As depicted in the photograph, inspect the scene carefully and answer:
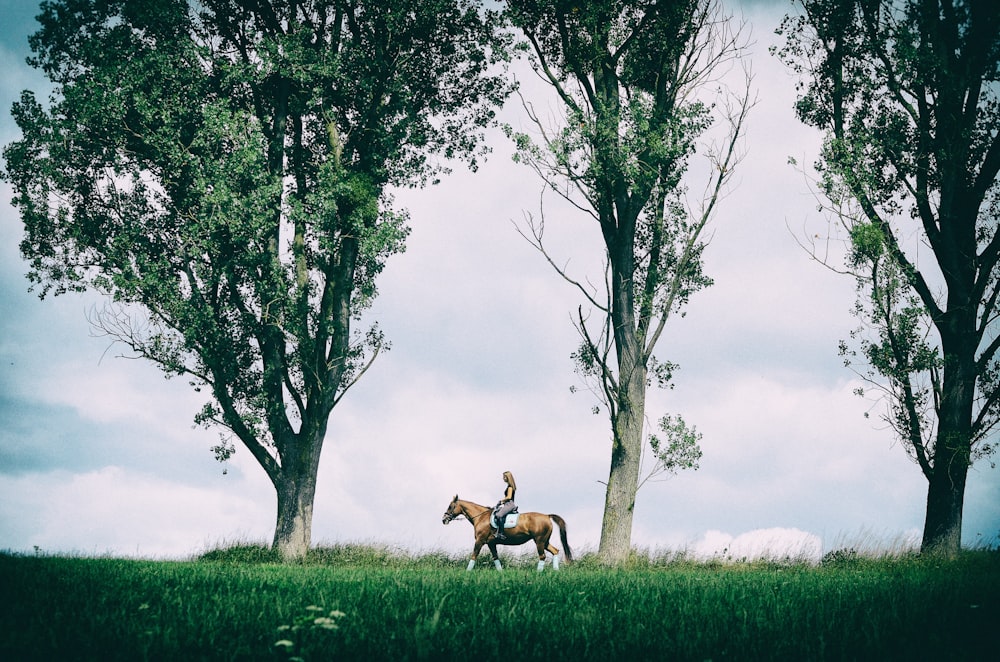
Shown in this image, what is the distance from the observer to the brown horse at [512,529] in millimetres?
19172

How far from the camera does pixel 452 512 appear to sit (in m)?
19.6

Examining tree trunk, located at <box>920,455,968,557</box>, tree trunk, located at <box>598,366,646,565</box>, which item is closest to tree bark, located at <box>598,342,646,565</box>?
tree trunk, located at <box>598,366,646,565</box>

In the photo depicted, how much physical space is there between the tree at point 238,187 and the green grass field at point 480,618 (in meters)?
10.0

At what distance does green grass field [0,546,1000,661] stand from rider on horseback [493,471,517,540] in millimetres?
6925

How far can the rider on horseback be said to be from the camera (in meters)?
18.9

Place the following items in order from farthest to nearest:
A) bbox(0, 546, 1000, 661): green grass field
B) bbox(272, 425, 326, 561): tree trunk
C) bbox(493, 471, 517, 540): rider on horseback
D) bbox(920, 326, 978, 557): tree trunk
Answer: bbox(272, 425, 326, 561): tree trunk → bbox(920, 326, 978, 557): tree trunk → bbox(493, 471, 517, 540): rider on horseback → bbox(0, 546, 1000, 661): green grass field

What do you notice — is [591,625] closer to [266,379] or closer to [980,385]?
[266,379]

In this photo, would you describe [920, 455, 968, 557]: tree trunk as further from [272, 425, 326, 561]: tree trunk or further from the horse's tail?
[272, 425, 326, 561]: tree trunk

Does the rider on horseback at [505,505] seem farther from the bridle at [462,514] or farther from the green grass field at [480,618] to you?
the green grass field at [480,618]

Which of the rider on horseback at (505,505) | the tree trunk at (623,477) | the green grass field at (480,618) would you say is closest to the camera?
the green grass field at (480,618)

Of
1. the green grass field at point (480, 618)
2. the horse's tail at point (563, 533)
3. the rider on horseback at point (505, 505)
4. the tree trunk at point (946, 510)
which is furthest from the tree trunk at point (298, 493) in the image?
the tree trunk at point (946, 510)

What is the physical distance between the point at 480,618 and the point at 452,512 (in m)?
11.9

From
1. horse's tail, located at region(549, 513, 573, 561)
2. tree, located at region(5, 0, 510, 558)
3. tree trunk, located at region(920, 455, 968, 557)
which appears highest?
tree, located at region(5, 0, 510, 558)

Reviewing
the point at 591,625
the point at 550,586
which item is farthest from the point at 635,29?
the point at 591,625
